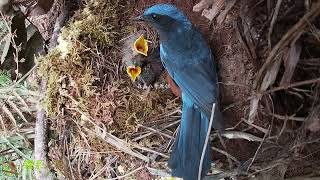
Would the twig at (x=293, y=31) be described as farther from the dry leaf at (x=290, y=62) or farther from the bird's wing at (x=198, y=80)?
the bird's wing at (x=198, y=80)

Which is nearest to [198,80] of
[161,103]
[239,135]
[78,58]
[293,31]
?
[161,103]

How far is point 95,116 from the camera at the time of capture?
2459 mm

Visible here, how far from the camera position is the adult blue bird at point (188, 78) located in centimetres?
225

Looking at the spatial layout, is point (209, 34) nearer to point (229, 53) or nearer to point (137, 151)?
point (229, 53)

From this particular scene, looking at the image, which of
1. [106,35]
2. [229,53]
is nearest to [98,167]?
[106,35]

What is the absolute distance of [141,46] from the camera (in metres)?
2.62

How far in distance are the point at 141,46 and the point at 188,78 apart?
1.10 ft

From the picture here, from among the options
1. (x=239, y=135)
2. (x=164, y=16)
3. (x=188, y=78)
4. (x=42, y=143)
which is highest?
(x=164, y=16)

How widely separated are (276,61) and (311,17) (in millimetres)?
239

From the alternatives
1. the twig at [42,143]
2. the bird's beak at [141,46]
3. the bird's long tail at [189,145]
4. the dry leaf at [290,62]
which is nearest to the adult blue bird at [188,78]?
the bird's long tail at [189,145]

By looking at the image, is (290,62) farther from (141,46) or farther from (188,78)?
(141,46)

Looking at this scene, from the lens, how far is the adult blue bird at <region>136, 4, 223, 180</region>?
2246 mm

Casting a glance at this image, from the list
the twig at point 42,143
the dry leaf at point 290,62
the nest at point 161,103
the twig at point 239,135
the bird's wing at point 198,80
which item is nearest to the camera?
the dry leaf at point 290,62

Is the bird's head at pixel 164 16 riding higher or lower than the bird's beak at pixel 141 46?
higher
